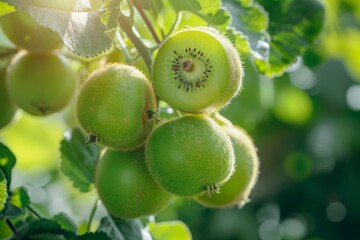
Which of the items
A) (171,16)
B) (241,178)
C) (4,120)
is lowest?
(4,120)

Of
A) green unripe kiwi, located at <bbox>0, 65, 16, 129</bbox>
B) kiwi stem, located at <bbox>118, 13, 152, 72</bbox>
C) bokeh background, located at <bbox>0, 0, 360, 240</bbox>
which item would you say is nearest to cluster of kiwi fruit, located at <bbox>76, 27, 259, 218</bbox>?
kiwi stem, located at <bbox>118, 13, 152, 72</bbox>

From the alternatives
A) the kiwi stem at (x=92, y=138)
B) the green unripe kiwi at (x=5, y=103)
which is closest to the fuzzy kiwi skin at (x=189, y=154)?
the kiwi stem at (x=92, y=138)

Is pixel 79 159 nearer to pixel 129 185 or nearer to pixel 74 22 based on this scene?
pixel 129 185

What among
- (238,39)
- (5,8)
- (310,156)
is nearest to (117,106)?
(5,8)

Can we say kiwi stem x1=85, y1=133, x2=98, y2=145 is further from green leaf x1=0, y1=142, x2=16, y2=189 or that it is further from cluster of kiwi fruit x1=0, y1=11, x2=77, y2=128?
cluster of kiwi fruit x1=0, y1=11, x2=77, y2=128

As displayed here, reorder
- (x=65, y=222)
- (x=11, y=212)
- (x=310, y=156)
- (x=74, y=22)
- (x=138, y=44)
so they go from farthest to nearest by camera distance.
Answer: (x=310, y=156) → (x=65, y=222) → (x=11, y=212) → (x=138, y=44) → (x=74, y=22)

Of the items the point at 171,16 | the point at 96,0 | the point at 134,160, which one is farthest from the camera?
the point at 171,16

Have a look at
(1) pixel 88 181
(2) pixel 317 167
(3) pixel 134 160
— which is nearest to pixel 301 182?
(2) pixel 317 167

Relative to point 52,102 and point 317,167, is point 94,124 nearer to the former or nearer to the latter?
point 52,102
